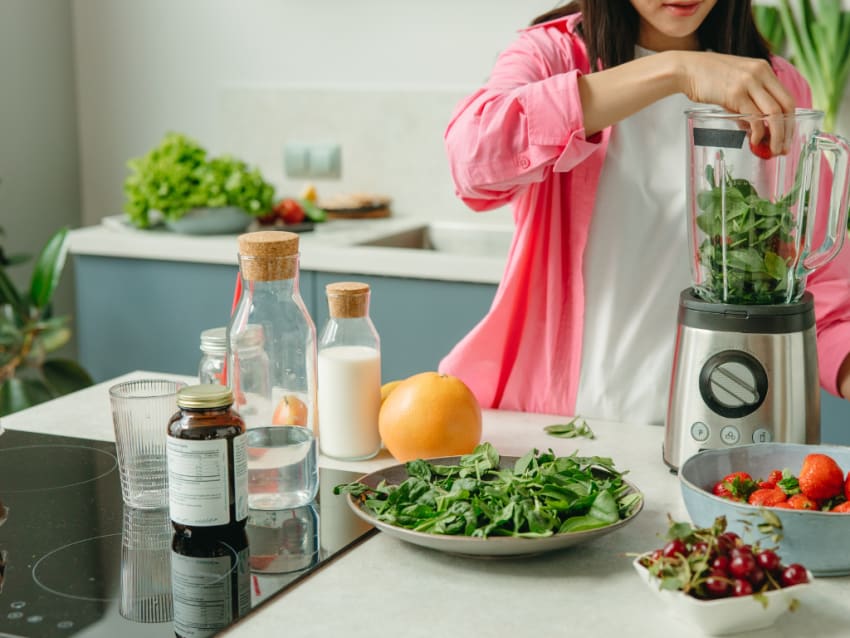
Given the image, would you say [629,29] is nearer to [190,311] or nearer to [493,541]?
[493,541]

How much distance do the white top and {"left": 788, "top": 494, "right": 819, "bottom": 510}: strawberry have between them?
56cm

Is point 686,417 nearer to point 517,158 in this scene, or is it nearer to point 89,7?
point 517,158

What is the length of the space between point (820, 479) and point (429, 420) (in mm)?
411

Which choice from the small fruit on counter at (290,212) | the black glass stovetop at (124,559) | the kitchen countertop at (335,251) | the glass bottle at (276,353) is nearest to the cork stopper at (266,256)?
the glass bottle at (276,353)

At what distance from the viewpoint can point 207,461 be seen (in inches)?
39.4

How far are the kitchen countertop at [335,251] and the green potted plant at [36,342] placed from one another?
11cm

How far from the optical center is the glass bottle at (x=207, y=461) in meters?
1.00

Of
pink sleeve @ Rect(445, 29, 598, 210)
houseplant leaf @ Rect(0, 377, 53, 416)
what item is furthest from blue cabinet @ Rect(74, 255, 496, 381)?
pink sleeve @ Rect(445, 29, 598, 210)

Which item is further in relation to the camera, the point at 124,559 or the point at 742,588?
the point at 124,559

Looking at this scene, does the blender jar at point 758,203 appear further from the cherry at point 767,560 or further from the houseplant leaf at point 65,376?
the houseplant leaf at point 65,376

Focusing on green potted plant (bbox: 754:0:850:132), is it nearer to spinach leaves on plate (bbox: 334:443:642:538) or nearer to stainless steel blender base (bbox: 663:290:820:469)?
stainless steel blender base (bbox: 663:290:820:469)

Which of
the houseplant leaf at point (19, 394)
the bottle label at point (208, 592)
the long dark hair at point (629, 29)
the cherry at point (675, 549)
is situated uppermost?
the long dark hair at point (629, 29)

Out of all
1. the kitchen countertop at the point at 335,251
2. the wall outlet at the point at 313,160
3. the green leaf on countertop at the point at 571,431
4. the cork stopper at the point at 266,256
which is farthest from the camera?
the wall outlet at the point at 313,160

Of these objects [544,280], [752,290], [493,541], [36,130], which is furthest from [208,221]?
[493,541]
